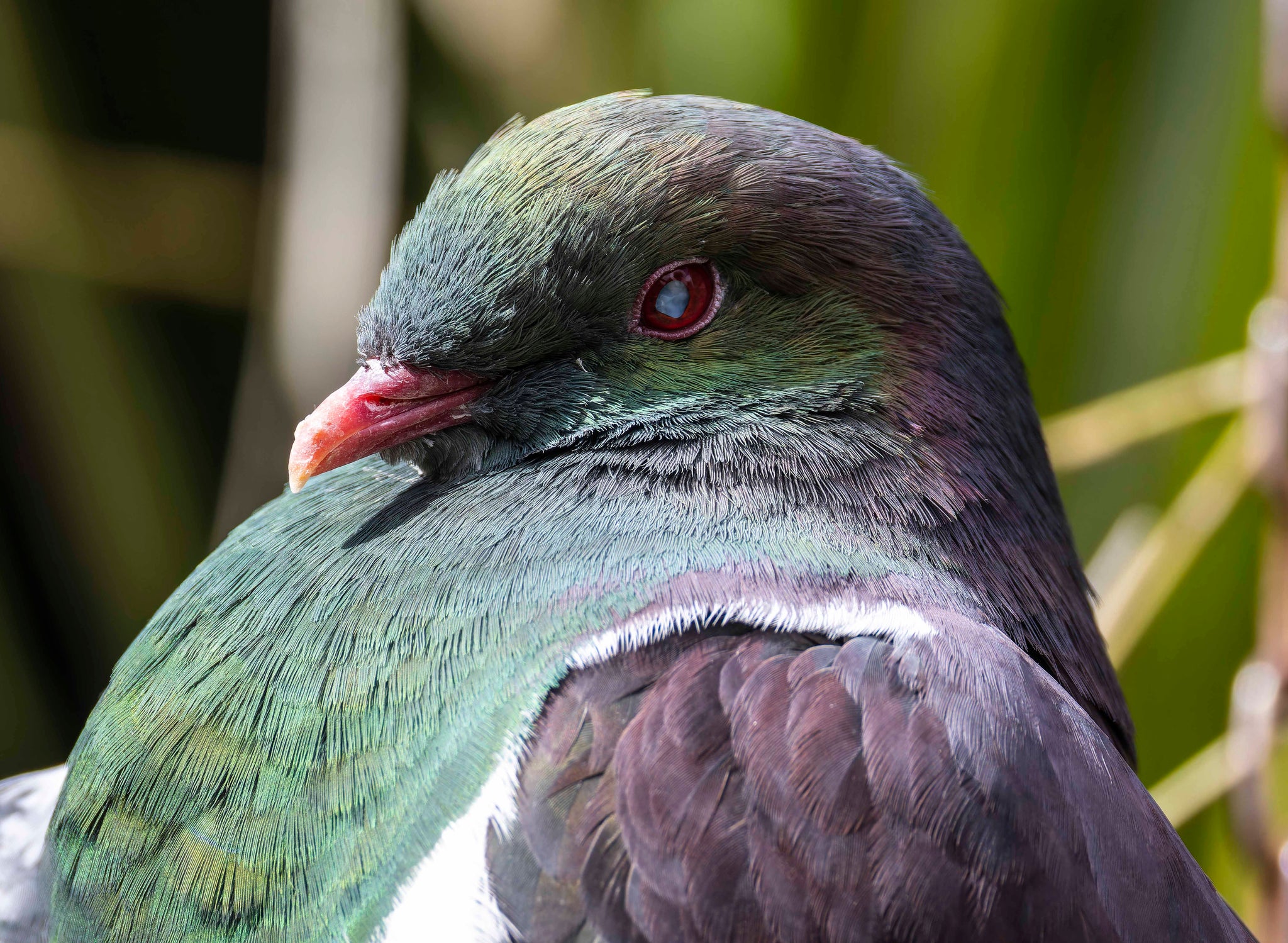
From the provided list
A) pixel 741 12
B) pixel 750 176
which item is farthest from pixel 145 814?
pixel 741 12

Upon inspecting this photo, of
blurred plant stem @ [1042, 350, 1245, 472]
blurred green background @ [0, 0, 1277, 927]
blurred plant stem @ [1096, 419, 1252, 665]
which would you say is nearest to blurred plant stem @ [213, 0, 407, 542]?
blurred green background @ [0, 0, 1277, 927]

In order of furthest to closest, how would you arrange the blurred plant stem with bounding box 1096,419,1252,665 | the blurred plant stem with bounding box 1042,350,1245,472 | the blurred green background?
the blurred green background < the blurred plant stem with bounding box 1096,419,1252,665 < the blurred plant stem with bounding box 1042,350,1245,472

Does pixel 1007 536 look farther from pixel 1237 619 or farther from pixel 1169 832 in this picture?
pixel 1237 619

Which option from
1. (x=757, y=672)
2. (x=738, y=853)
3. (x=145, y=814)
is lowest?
(x=145, y=814)

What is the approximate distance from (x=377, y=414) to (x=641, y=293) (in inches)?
15.1

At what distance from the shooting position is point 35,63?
10.7ft

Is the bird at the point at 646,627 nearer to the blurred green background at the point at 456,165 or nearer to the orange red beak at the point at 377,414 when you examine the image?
the orange red beak at the point at 377,414

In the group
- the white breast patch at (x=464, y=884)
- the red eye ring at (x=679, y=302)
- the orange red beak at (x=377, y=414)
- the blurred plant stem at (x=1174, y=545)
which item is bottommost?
the blurred plant stem at (x=1174, y=545)

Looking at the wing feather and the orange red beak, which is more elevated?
the orange red beak

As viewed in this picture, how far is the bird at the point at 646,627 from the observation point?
Answer: 1257 mm

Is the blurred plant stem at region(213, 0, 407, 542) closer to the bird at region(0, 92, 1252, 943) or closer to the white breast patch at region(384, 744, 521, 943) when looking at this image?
the bird at region(0, 92, 1252, 943)

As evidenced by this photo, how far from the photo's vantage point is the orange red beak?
1602 mm

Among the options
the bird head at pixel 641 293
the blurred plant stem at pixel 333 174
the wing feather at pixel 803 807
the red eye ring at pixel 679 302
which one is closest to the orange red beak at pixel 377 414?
the bird head at pixel 641 293

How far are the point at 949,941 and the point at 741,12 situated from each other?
2.25 meters
